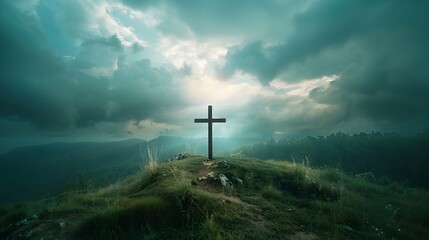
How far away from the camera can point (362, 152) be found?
87.0 metres

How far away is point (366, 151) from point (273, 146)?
93.4 feet

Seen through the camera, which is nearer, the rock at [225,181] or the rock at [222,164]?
the rock at [225,181]

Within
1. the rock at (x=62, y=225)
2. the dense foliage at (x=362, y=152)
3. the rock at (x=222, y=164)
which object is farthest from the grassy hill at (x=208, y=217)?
the dense foliage at (x=362, y=152)

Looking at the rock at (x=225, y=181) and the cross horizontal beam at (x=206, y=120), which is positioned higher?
the cross horizontal beam at (x=206, y=120)

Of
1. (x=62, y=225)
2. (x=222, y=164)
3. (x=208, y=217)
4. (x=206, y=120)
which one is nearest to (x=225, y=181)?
(x=222, y=164)

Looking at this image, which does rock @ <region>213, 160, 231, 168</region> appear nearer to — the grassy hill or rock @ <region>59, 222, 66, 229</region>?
the grassy hill

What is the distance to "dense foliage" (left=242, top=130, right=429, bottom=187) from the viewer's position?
7831cm

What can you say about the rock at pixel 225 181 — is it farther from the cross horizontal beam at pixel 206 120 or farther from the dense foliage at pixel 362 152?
the dense foliage at pixel 362 152

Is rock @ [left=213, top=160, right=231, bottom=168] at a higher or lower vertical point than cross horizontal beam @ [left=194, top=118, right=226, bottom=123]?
lower

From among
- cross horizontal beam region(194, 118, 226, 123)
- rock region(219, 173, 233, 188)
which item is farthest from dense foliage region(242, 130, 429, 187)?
rock region(219, 173, 233, 188)

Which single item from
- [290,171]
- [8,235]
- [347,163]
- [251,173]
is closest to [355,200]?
[290,171]

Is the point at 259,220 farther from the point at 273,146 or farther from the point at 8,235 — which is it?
the point at 273,146

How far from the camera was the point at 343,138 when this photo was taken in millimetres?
96562

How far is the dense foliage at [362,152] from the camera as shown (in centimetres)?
7831
